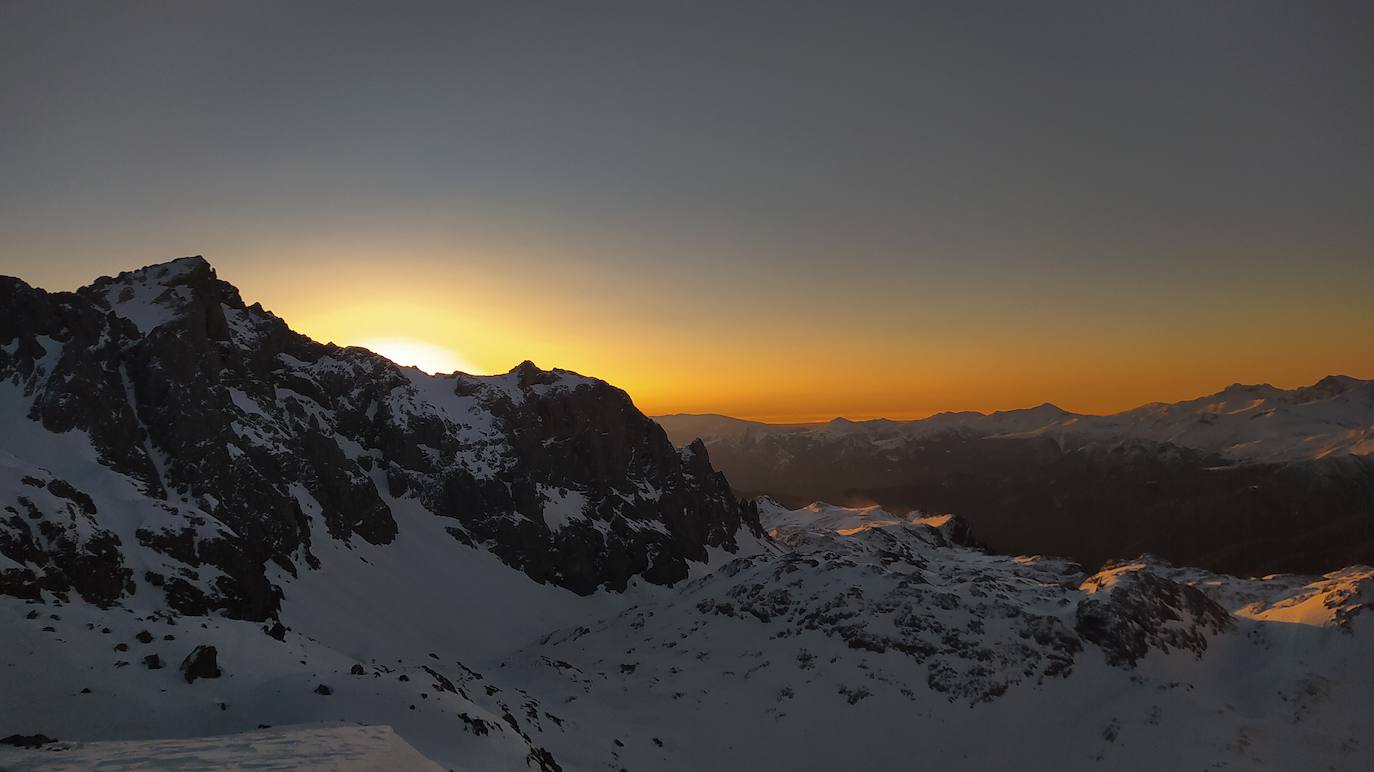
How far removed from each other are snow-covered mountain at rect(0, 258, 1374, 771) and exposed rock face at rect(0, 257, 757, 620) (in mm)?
483

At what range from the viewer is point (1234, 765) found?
5528 centimetres

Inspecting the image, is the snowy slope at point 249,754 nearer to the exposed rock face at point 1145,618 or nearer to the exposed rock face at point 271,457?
the exposed rock face at point 271,457

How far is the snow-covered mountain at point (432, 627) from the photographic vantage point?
36.5 metres

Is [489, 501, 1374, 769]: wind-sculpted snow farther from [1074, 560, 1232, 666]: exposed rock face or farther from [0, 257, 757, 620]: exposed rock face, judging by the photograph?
[0, 257, 757, 620]: exposed rock face

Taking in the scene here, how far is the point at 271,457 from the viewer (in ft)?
358

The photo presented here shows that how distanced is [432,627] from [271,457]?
37.6 m

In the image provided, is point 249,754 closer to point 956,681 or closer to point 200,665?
point 200,665

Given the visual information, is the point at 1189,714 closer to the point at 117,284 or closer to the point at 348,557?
the point at 348,557

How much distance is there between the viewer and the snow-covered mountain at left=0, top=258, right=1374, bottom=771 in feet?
120

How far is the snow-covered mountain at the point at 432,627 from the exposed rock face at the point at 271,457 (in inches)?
19.0

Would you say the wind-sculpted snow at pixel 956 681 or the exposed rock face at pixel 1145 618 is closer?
the wind-sculpted snow at pixel 956 681

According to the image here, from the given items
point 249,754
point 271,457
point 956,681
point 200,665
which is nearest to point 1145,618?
point 956,681

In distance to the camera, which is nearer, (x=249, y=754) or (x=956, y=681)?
(x=249, y=754)

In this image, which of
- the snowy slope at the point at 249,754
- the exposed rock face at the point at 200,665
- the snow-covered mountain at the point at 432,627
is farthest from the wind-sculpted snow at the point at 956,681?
the snowy slope at the point at 249,754
